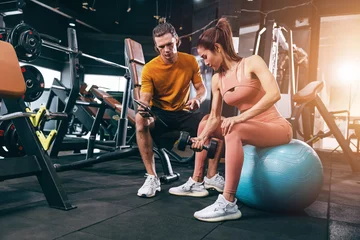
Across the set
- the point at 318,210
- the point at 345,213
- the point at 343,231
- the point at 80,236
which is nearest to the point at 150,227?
the point at 80,236

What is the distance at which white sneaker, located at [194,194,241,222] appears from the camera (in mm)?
1529

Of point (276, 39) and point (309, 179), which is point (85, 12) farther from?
point (309, 179)

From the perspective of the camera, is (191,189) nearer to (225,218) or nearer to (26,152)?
(225,218)

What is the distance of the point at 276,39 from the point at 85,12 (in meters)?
7.75

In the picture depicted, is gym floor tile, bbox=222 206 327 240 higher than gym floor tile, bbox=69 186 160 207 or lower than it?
higher

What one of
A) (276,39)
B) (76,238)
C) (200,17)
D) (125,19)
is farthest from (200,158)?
(125,19)

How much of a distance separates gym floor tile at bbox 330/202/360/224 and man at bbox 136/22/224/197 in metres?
0.72

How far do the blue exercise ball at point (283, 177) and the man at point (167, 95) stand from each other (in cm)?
46

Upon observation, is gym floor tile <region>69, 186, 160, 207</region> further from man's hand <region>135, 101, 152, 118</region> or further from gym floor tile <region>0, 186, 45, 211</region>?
man's hand <region>135, 101, 152, 118</region>

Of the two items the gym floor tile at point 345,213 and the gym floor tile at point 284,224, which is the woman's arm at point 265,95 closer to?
the gym floor tile at point 284,224

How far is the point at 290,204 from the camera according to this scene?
1.66 meters

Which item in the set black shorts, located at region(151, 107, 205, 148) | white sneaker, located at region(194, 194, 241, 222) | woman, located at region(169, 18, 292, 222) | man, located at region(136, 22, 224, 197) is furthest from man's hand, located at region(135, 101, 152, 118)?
white sneaker, located at region(194, 194, 241, 222)

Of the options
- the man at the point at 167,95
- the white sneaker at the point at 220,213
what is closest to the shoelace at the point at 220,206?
the white sneaker at the point at 220,213

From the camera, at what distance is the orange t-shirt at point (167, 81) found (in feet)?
7.34
